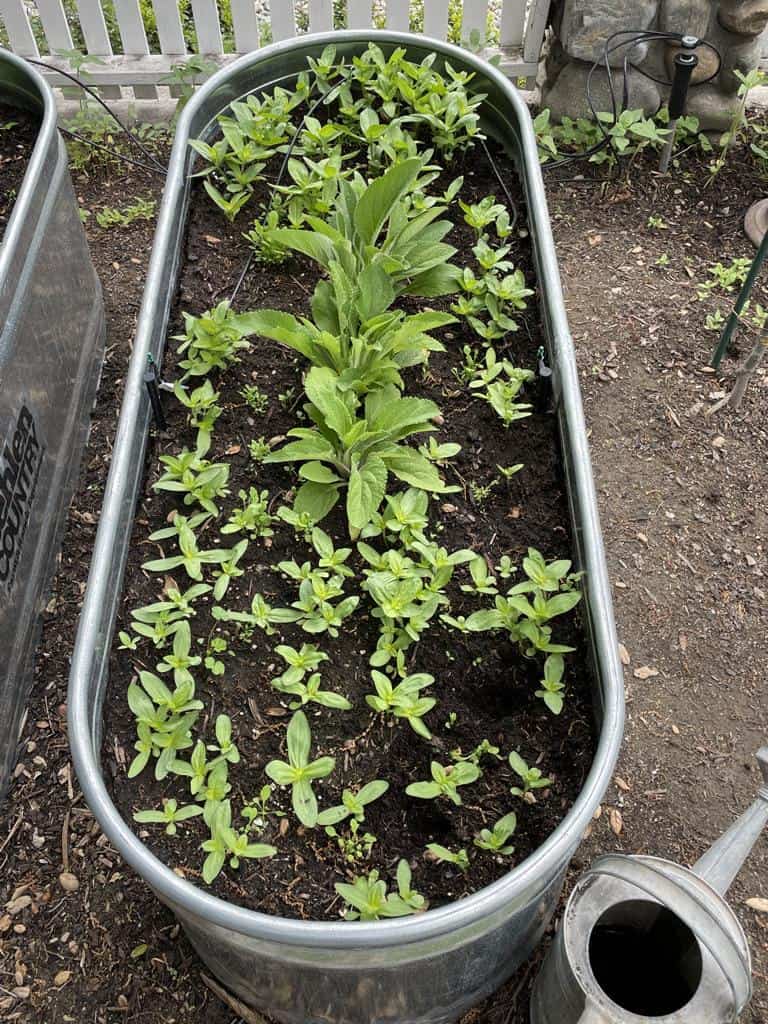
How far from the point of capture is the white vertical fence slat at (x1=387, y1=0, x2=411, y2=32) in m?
3.64

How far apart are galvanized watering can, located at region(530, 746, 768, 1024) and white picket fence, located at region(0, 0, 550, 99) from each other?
3.04 metres

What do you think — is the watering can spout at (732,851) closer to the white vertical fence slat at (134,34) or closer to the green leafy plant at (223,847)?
the green leafy plant at (223,847)

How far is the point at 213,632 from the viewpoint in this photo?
5.68 feet

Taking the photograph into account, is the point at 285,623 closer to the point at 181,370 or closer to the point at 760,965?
the point at 181,370

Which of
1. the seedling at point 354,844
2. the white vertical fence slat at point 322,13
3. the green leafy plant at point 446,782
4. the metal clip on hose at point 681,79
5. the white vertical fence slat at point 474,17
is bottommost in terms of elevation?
the seedling at point 354,844

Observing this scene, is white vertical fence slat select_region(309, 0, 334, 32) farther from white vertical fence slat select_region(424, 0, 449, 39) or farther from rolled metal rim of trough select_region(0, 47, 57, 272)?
rolled metal rim of trough select_region(0, 47, 57, 272)

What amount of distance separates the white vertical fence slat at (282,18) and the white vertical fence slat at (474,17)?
65cm

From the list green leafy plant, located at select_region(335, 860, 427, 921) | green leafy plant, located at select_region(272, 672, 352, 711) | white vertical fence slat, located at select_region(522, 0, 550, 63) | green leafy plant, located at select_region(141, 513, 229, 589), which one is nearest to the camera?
green leafy plant, located at select_region(335, 860, 427, 921)

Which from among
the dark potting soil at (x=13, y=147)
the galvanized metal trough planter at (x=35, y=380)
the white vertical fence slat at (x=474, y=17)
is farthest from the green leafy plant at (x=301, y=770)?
the white vertical fence slat at (x=474, y=17)

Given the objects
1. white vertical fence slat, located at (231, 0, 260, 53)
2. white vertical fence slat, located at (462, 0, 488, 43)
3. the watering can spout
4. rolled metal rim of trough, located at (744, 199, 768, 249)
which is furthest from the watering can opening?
white vertical fence slat, located at (231, 0, 260, 53)

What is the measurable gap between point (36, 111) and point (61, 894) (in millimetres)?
2094

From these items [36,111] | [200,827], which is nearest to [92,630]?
[200,827]

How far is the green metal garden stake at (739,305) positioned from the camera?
2680 mm

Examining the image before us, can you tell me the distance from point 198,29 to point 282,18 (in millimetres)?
328
